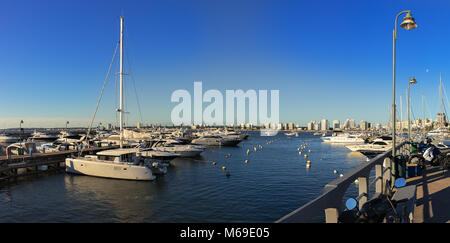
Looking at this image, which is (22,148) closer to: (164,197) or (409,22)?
(164,197)

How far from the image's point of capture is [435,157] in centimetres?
1478

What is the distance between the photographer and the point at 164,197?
2383cm

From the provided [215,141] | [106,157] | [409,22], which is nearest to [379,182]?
[409,22]

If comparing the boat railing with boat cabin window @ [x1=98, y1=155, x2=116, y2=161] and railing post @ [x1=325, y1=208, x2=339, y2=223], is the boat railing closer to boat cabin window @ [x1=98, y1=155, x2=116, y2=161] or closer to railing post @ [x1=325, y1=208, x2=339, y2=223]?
railing post @ [x1=325, y1=208, x2=339, y2=223]

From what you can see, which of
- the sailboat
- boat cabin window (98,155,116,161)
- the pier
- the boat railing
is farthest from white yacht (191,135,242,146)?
the boat railing

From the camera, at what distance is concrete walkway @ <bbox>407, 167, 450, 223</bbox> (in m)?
6.51

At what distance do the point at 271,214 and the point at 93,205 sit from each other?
13336mm

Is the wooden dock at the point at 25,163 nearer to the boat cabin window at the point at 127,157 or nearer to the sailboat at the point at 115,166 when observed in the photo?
the sailboat at the point at 115,166

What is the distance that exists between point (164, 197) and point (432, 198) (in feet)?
64.7

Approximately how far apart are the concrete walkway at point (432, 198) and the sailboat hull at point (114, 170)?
2473 centimetres

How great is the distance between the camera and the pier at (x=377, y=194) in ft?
12.1
